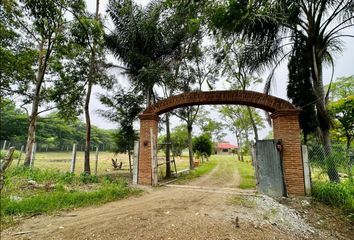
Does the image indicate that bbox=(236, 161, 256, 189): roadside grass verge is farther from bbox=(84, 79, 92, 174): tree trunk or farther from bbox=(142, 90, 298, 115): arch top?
bbox=(84, 79, 92, 174): tree trunk

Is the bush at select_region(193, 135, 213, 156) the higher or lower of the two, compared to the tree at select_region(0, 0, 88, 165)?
lower

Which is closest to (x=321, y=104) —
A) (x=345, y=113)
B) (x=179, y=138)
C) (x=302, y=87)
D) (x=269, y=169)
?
(x=302, y=87)

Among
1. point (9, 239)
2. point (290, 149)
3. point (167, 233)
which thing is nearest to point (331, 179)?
point (290, 149)

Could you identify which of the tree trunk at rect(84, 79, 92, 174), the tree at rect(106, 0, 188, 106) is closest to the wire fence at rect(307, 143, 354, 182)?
the tree at rect(106, 0, 188, 106)

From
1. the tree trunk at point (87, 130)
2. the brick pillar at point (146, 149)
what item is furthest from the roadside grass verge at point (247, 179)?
the tree trunk at point (87, 130)

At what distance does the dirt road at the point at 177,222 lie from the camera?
3.48 metres

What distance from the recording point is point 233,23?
3.37 metres

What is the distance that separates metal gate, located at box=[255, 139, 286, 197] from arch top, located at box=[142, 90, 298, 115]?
4.13ft

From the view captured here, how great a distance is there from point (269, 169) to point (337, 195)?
1807 millimetres

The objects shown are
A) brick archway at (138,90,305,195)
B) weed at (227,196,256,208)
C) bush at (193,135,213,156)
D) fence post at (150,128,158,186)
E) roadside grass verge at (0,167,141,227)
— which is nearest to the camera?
roadside grass verge at (0,167,141,227)

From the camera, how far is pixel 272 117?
725cm

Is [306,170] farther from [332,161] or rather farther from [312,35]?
[312,35]

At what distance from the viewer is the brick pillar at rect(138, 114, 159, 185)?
800 centimetres

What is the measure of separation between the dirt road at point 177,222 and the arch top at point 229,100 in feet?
10.2
